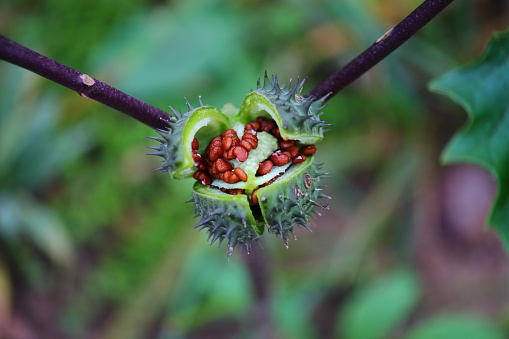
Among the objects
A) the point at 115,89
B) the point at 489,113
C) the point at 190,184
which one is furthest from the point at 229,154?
the point at 190,184

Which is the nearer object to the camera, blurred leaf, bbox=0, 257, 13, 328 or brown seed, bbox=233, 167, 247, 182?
brown seed, bbox=233, 167, 247, 182

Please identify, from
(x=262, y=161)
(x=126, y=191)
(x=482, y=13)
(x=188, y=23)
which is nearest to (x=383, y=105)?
(x=482, y=13)

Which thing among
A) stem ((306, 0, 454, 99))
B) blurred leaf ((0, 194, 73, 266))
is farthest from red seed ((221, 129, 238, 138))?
blurred leaf ((0, 194, 73, 266))

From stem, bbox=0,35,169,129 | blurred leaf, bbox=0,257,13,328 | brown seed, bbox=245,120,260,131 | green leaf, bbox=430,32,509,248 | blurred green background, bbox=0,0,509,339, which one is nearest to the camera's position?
stem, bbox=0,35,169,129

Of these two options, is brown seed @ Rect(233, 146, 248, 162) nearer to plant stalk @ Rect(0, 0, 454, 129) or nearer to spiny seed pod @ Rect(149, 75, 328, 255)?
spiny seed pod @ Rect(149, 75, 328, 255)

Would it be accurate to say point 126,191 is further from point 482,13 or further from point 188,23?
point 482,13

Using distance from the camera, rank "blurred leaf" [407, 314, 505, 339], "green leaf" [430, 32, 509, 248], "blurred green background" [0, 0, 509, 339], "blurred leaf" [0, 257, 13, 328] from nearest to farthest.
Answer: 1. "green leaf" [430, 32, 509, 248]
2. "blurred leaf" [407, 314, 505, 339]
3. "blurred green background" [0, 0, 509, 339]
4. "blurred leaf" [0, 257, 13, 328]

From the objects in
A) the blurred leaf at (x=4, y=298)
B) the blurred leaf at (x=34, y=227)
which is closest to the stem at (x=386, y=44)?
the blurred leaf at (x=34, y=227)

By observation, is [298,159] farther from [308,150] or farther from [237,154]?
[237,154]
